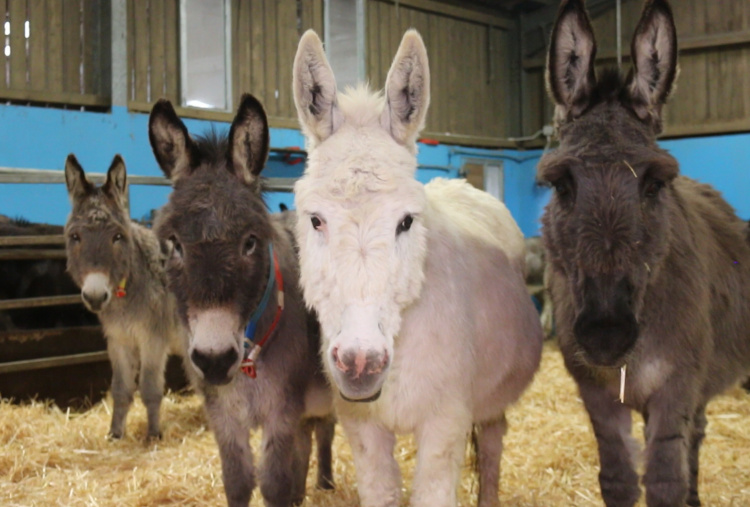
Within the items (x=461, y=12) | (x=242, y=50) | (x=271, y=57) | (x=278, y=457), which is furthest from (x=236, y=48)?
(x=278, y=457)

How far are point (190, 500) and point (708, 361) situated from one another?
298cm

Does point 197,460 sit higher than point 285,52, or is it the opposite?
point 285,52

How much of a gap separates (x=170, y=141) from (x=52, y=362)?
13.7ft

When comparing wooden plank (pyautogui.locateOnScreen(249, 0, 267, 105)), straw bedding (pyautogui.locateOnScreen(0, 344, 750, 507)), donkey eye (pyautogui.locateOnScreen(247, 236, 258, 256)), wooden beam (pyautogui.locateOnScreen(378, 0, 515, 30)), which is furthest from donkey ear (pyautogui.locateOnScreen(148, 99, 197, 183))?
wooden beam (pyautogui.locateOnScreen(378, 0, 515, 30))

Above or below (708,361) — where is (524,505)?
below

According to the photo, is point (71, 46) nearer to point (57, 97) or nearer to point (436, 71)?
point (57, 97)

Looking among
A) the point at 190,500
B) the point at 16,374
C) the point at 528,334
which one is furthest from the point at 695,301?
the point at 16,374

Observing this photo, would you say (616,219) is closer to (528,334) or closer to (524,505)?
(528,334)

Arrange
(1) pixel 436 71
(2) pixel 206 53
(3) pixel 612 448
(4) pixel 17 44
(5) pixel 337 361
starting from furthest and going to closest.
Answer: (1) pixel 436 71 < (2) pixel 206 53 < (4) pixel 17 44 < (3) pixel 612 448 < (5) pixel 337 361

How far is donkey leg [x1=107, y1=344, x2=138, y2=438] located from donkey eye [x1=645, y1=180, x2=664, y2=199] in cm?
484

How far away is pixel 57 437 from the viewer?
5.60 m

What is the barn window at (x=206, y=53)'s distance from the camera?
9.84 meters

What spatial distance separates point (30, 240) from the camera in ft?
→ 21.6

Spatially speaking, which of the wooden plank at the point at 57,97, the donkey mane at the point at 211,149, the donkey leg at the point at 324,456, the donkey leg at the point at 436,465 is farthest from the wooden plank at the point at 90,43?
the donkey leg at the point at 436,465
